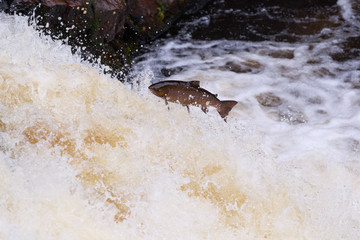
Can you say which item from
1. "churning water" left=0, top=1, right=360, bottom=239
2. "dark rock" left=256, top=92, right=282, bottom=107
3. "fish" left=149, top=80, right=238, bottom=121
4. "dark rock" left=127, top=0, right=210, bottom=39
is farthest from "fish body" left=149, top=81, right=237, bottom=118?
"dark rock" left=127, top=0, right=210, bottom=39

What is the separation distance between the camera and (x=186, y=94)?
2.94 m

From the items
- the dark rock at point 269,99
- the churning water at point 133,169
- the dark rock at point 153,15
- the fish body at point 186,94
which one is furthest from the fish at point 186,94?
the dark rock at point 153,15

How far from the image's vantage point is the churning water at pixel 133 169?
2.31m

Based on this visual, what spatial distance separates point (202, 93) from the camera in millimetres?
2986

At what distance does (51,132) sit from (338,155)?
2.44 meters

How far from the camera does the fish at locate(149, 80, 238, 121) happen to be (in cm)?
289

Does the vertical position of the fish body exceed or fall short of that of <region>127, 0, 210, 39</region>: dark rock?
it exceeds it

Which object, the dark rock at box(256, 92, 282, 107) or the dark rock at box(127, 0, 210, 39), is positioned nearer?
the dark rock at box(256, 92, 282, 107)

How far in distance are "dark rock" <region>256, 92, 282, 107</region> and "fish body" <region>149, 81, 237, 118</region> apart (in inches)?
55.0

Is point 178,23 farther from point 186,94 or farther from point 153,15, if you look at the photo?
point 186,94

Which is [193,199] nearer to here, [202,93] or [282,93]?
[202,93]

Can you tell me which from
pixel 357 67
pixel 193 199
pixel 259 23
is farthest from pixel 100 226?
pixel 259 23

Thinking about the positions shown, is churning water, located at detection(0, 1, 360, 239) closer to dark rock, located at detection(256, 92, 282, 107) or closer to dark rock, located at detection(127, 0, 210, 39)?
dark rock, located at detection(256, 92, 282, 107)

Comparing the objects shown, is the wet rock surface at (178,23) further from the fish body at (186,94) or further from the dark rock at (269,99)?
the fish body at (186,94)
